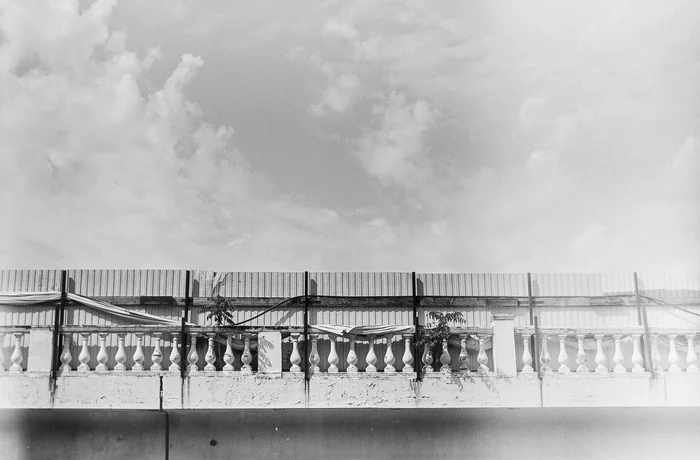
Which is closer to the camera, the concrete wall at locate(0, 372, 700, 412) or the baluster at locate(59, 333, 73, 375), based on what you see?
the concrete wall at locate(0, 372, 700, 412)

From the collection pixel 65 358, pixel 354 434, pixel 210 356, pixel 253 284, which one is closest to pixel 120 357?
pixel 65 358

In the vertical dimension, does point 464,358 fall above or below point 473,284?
below

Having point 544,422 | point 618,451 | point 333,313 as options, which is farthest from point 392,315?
point 618,451

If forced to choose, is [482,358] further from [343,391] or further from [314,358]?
[314,358]

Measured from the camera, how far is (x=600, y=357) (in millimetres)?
8672

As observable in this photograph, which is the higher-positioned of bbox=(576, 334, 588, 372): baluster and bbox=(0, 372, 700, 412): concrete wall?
bbox=(576, 334, 588, 372): baluster

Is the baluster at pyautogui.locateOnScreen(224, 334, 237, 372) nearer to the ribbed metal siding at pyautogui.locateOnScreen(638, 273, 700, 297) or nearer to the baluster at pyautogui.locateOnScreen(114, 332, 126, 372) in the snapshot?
the baluster at pyautogui.locateOnScreen(114, 332, 126, 372)

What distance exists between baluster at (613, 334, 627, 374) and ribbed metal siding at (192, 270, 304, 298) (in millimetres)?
4435

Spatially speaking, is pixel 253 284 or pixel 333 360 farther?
pixel 253 284

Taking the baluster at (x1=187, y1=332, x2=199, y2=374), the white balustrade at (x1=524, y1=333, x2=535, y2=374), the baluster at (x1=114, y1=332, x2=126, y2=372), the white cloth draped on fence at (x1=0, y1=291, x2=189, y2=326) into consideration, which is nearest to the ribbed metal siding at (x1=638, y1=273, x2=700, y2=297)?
the white balustrade at (x1=524, y1=333, x2=535, y2=374)

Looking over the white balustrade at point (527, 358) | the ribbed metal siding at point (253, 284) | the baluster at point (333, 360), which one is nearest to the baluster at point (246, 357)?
the baluster at point (333, 360)

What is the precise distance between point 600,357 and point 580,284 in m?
2.23

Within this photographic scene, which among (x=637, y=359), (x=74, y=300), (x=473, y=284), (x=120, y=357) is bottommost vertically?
(x=637, y=359)

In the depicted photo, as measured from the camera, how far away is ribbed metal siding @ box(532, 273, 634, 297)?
10617mm
